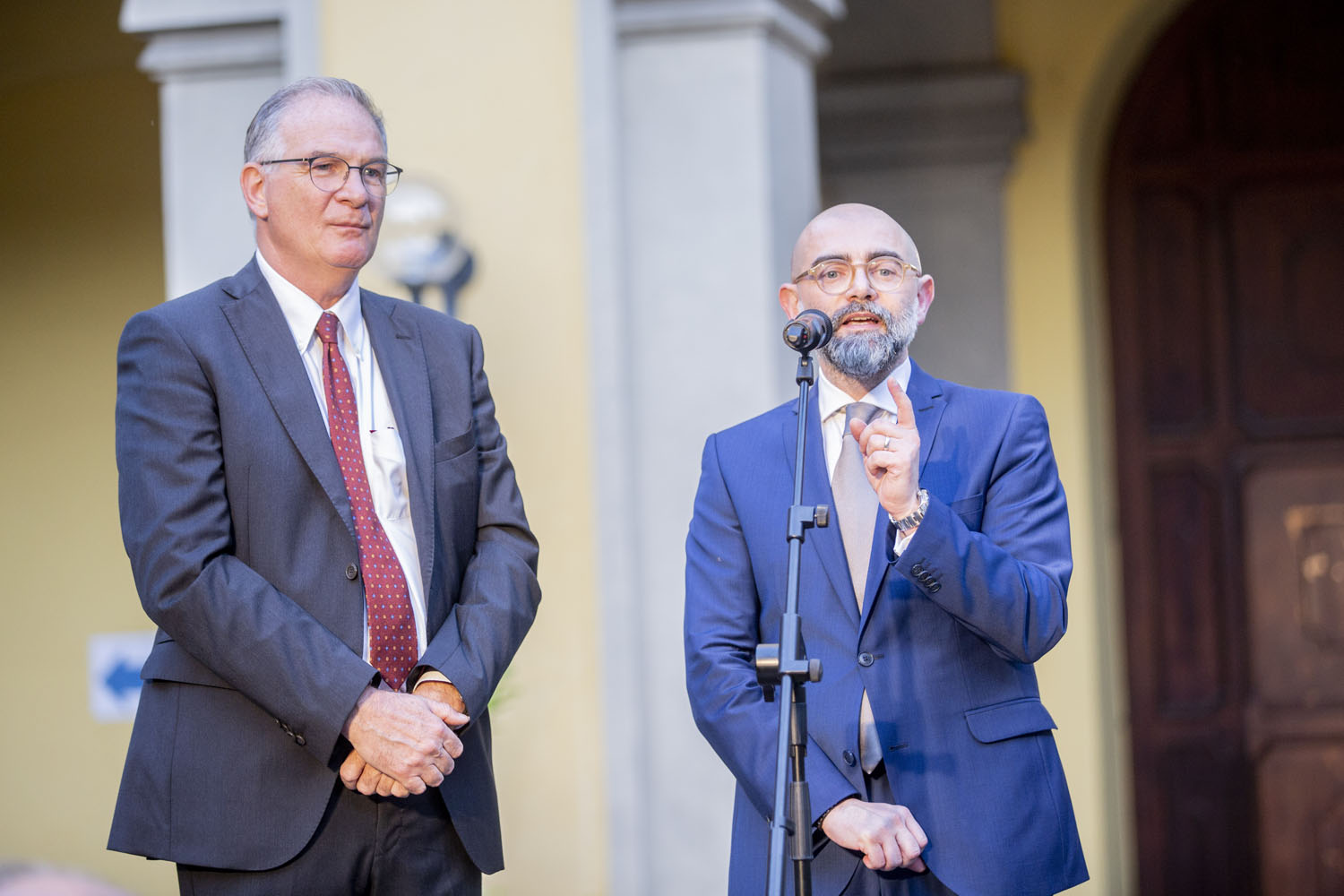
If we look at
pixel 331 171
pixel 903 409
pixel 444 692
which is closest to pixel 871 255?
pixel 903 409

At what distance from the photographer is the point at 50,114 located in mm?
7363

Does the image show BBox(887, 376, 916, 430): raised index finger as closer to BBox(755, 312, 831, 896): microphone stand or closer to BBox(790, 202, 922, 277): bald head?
BBox(755, 312, 831, 896): microphone stand

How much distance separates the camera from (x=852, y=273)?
117 inches

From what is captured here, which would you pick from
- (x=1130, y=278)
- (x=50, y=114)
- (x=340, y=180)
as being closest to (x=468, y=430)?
(x=340, y=180)

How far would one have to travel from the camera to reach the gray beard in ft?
9.61

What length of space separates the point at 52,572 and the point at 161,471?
4.94 m

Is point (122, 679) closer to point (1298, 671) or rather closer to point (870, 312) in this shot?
point (1298, 671)

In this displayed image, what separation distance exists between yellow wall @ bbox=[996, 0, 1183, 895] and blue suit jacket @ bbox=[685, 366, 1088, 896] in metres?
3.53

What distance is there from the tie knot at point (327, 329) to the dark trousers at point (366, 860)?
0.80m

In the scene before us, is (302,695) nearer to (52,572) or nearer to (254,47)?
(254,47)

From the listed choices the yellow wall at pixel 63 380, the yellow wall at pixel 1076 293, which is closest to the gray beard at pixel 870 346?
the yellow wall at pixel 1076 293

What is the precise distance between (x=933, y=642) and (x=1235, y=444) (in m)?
4.03

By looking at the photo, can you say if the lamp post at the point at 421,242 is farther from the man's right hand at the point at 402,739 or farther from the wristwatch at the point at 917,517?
the wristwatch at the point at 917,517

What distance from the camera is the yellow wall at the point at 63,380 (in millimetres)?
7219
